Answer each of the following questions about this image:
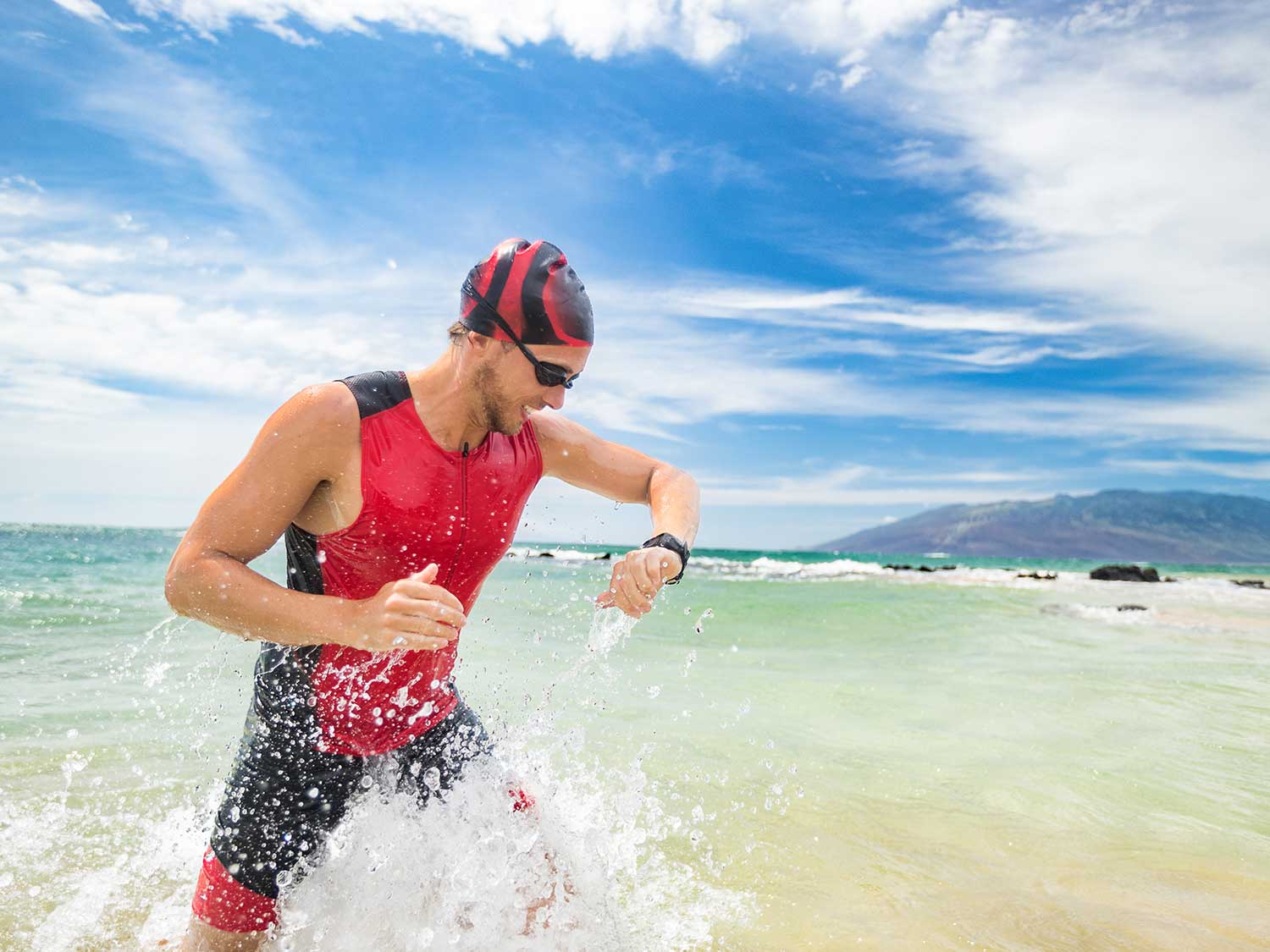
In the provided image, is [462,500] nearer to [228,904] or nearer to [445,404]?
[445,404]

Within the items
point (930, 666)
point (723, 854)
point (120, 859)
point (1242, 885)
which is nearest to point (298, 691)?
point (120, 859)

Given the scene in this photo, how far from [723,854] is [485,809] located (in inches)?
65.6

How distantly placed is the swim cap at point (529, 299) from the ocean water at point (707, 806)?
103 centimetres

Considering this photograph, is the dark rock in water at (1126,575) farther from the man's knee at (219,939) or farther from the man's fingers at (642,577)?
the man's knee at (219,939)

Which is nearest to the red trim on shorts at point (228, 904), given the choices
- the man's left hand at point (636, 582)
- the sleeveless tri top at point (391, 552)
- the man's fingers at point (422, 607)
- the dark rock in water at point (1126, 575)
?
the sleeveless tri top at point (391, 552)

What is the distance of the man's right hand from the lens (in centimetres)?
205

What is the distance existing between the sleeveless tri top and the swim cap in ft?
1.18

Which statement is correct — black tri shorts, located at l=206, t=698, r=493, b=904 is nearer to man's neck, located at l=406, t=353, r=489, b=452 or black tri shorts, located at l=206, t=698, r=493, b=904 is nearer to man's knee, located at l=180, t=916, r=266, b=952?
man's knee, located at l=180, t=916, r=266, b=952

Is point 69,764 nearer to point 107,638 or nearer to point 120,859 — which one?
point 120,859

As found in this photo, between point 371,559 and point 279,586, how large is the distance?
16.7 inches

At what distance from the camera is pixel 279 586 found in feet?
7.22

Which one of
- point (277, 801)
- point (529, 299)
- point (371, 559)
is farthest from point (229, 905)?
point (529, 299)

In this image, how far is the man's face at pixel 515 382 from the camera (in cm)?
248

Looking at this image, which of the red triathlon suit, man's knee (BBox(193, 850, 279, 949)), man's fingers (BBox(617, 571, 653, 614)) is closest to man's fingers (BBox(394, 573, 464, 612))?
the red triathlon suit
